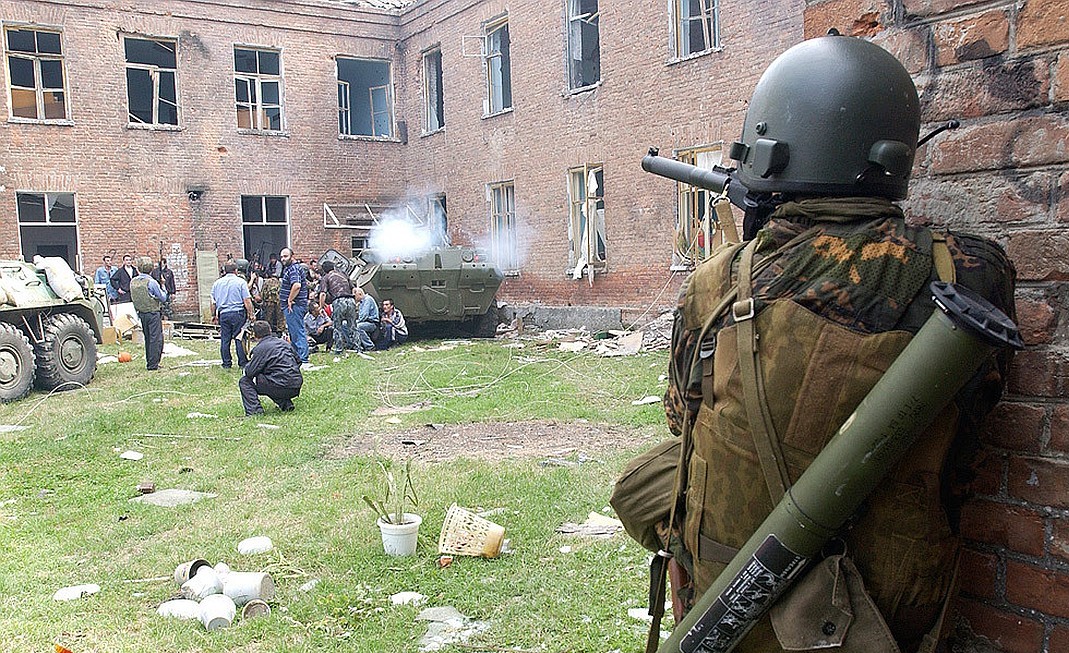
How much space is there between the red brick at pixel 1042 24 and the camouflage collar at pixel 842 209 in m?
0.44

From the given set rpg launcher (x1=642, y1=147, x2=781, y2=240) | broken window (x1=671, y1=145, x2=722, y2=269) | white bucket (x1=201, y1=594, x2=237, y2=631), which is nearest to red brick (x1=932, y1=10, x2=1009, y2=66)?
rpg launcher (x1=642, y1=147, x2=781, y2=240)

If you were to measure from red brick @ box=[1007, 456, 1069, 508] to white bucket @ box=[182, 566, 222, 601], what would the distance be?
380 cm

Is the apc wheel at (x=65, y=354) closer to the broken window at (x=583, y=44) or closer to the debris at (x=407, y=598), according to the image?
the debris at (x=407, y=598)

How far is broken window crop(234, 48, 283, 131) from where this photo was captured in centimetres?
2217

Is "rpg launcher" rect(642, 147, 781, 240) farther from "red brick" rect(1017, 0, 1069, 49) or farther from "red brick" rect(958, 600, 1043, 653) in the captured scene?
"red brick" rect(958, 600, 1043, 653)

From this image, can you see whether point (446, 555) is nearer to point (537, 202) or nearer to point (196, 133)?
point (537, 202)

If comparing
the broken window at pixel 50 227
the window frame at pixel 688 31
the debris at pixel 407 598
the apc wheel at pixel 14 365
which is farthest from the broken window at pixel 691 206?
the broken window at pixel 50 227

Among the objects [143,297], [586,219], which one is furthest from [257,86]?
[143,297]

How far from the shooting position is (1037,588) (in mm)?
1718

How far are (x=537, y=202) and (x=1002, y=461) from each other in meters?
17.5

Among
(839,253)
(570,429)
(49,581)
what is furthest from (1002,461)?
(570,429)

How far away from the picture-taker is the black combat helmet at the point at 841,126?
65.6 inches

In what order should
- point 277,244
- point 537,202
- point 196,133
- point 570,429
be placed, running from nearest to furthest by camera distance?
point 570,429, point 537,202, point 196,133, point 277,244

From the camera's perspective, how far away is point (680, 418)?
1.84 m
